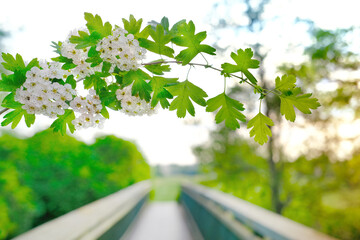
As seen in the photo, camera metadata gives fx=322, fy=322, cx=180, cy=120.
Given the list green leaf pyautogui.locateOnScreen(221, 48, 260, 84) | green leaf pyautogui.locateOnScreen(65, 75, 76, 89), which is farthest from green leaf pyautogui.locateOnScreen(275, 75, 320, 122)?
green leaf pyautogui.locateOnScreen(65, 75, 76, 89)

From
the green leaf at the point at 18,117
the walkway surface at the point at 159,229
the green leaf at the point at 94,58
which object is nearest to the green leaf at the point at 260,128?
the green leaf at the point at 94,58

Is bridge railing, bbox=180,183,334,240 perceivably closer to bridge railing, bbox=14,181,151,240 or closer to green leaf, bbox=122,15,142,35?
bridge railing, bbox=14,181,151,240

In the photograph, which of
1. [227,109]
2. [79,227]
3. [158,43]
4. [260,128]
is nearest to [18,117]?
[158,43]

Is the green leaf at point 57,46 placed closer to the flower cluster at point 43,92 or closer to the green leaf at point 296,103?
the flower cluster at point 43,92

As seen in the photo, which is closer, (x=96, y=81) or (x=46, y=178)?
(x=96, y=81)

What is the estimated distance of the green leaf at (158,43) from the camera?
1047 mm

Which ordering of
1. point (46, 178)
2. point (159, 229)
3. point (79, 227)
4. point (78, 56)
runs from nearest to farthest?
point (78, 56) → point (79, 227) → point (159, 229) → point (46, 178)

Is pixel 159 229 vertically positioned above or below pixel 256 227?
below

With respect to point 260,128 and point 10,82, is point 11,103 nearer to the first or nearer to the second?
point 10,82

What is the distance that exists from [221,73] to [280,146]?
33.2ft

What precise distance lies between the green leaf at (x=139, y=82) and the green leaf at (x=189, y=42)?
5.8 inches

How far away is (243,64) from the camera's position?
41.9 inches

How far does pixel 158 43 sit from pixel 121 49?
122 mm

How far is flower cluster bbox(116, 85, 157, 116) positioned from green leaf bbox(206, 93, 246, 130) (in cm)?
25
